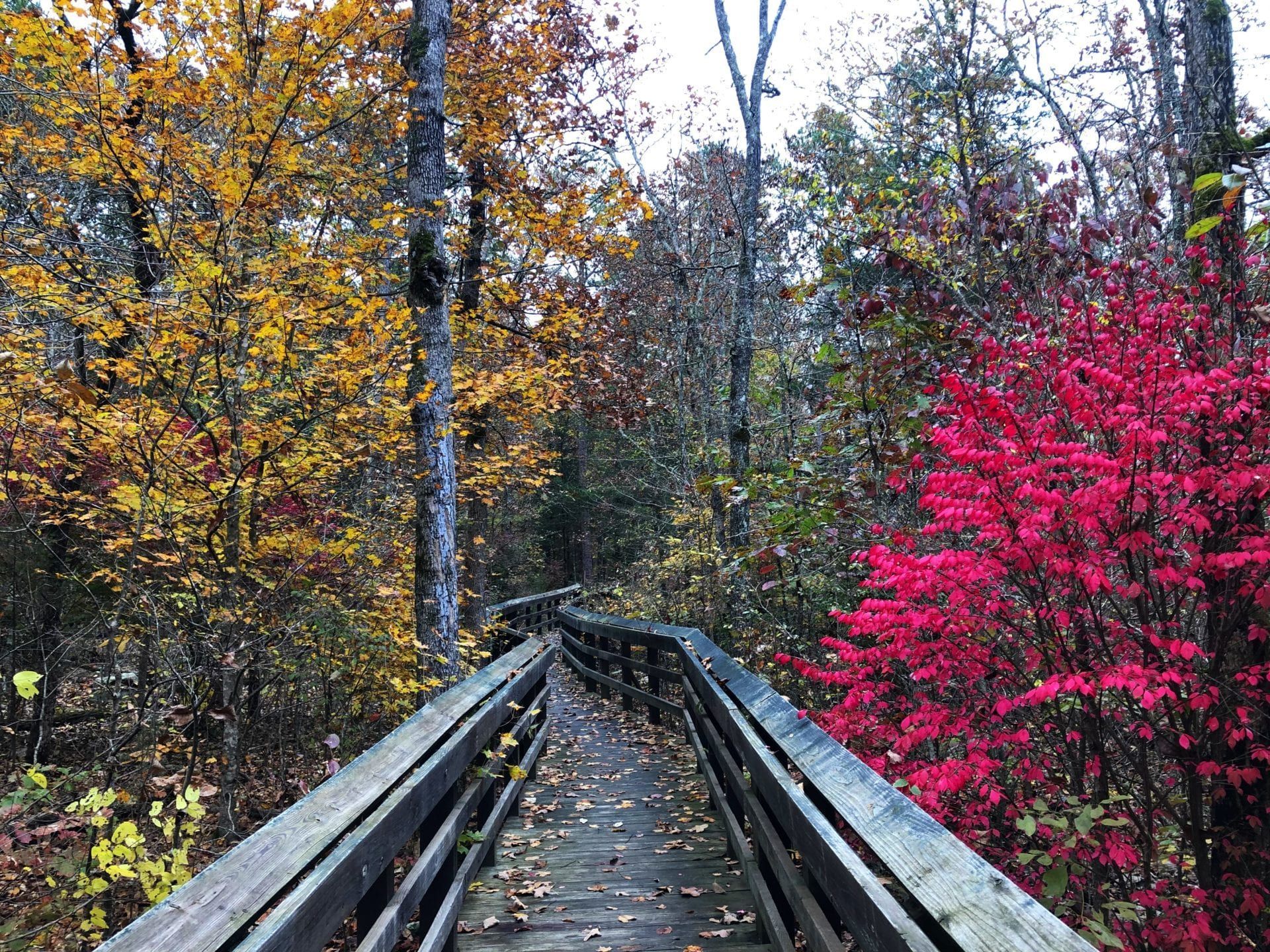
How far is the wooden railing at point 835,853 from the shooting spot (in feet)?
5.82

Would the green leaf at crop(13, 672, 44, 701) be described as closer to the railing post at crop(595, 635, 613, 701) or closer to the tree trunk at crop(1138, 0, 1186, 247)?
the tree trunk at crop(1138, 0, 1186, 247)

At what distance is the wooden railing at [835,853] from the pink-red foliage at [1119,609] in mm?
660

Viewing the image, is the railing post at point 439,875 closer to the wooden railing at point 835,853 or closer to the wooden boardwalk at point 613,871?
the wooden boardwalk at point 613,871

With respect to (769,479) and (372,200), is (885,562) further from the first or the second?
(372,200)

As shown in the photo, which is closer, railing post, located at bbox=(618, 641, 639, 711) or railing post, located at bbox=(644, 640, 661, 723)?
railing post, located at bbox=(644, 640, 661, 723)

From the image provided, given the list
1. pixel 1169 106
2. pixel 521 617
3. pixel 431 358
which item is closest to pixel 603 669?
pixel 521 617

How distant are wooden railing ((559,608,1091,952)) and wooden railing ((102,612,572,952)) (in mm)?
1524

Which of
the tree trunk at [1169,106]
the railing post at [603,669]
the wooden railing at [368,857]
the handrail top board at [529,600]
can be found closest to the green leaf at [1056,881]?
the wooden railing at [368,857]

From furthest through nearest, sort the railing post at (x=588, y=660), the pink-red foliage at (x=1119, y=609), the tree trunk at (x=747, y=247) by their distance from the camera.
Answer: the railing post at (x=588, y=660) → the tree trunk at (x=747, y=247) → the pink-red foliage at (x=1119, y=609)

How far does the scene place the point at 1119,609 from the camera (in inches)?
164

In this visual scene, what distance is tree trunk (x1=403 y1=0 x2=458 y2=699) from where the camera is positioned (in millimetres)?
6910

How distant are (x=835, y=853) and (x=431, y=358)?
571cm

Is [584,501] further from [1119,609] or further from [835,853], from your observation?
[835,853]

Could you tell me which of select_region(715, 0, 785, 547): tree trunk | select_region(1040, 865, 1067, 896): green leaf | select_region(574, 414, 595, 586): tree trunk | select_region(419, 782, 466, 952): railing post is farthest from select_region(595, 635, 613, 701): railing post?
select_region(574, 414, 595, 586): tree trunk
